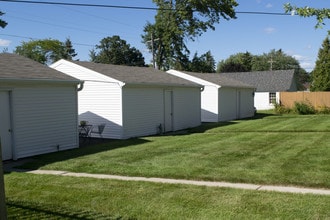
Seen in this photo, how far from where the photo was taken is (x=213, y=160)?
11336mm

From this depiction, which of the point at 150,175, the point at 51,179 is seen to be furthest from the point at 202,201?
the point at 51,179

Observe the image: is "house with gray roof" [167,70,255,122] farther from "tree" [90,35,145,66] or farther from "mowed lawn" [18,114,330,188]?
"tree" [90,35,145,66]

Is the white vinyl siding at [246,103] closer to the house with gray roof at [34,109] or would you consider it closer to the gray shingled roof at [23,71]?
the house with gray roof at [34,109]

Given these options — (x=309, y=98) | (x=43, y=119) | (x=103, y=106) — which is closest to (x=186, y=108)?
(x=103, y=106)

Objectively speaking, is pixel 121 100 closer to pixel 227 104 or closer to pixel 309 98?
pixel 227 104

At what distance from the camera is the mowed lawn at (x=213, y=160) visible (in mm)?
9164

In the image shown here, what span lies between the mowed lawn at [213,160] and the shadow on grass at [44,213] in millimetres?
3070

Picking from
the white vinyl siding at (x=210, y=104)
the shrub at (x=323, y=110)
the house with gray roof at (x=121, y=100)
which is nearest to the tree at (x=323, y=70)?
the shrub at (x=323, y=110)

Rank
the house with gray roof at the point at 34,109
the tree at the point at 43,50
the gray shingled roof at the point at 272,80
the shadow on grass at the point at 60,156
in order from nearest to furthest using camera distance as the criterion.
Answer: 1. the shadow on grass at the point at 60,156
2. the house with gray roof at the point at 34,109
3. the gray shingled roof at the point at 272,80
4. the tree at the point at 43,50

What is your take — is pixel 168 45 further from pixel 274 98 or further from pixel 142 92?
pixel 142 92

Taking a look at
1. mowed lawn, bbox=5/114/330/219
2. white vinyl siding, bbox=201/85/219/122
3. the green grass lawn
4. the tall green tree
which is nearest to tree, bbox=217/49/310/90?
the tall green tree

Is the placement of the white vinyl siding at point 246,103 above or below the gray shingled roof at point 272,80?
below

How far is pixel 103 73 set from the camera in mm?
18203

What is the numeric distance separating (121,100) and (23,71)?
4814 millimetres
